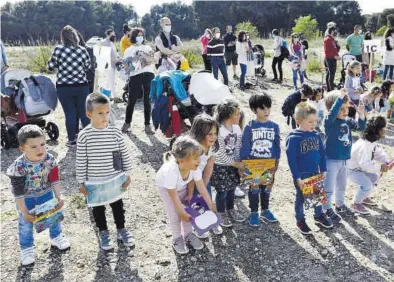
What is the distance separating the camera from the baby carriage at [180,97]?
559cm

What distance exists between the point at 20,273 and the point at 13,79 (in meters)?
3.80

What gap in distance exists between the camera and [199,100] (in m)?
5.57

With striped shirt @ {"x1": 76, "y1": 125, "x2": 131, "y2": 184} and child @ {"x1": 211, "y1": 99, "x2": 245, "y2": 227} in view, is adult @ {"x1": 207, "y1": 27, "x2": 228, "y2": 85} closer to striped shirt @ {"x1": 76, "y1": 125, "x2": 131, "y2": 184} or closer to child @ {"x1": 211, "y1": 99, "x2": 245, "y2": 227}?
child @ {"x1": 211, "y1": 99, "x2": 245, "y2": 227}

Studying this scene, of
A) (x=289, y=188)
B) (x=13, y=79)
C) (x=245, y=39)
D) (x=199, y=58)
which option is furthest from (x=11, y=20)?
(x=289, y=188)

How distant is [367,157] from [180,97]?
263 centimetres

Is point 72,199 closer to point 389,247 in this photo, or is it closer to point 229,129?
point 229,129

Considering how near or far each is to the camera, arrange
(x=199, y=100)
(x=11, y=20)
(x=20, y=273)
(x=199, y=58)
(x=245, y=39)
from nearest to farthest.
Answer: (x=20, y=273), (x=199, y=100), (x=245, y=39), (x=199, y=58), (x=11, y=20)

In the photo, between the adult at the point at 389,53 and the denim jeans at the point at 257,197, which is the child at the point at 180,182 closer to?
the denim jeans at the point at 257,197

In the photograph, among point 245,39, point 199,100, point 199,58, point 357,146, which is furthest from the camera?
point 199,58

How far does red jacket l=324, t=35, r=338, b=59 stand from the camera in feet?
30.5

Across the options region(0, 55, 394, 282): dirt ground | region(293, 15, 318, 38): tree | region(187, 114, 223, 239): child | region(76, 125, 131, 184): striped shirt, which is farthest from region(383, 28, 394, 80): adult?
region(293, 15, 318, 38): tree

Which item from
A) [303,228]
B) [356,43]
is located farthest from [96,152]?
[356,43]

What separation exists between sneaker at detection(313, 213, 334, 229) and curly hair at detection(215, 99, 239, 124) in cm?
132

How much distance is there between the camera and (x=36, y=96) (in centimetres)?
611
